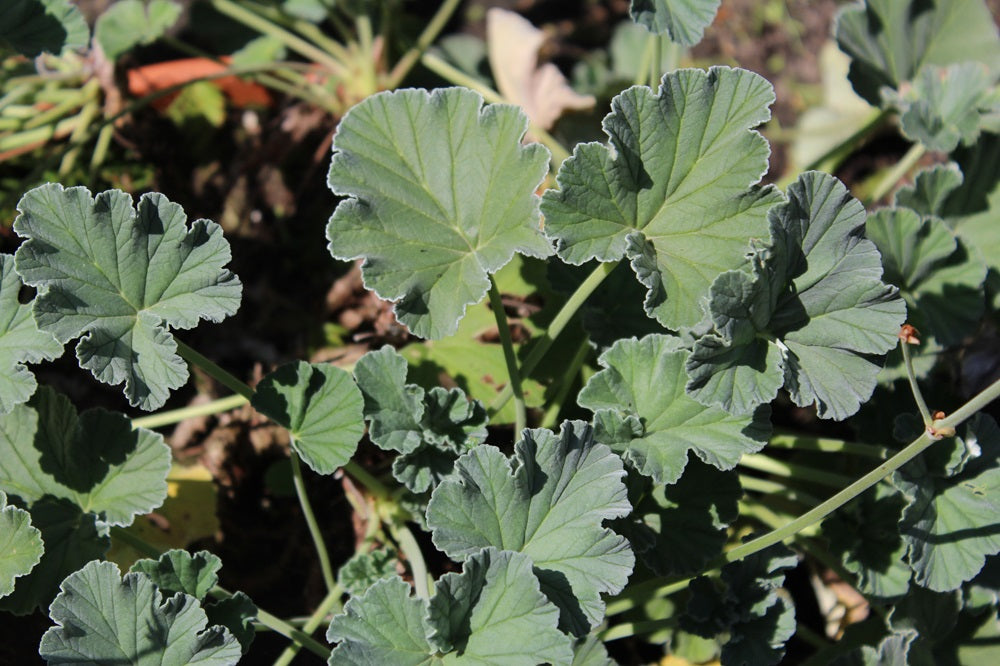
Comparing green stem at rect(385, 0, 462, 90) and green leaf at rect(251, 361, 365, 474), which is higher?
green stem at rect(385, 0, 462, 90)

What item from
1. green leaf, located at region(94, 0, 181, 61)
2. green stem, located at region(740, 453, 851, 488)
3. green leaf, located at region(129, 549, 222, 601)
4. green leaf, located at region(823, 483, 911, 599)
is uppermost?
green leaf, located at region(94, 0, 181, 61)

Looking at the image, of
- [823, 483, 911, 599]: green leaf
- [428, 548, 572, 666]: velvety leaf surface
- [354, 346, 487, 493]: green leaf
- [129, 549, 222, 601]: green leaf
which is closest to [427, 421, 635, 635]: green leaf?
[428, 548, 572, 666]: velvety leaf surface

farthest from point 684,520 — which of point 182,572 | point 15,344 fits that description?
point 15,344

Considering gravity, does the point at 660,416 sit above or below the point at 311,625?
above

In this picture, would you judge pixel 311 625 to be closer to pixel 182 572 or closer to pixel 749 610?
pixel 182 572

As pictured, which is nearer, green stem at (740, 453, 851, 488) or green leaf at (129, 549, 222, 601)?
green leaf at (129, 549, 222, 601)

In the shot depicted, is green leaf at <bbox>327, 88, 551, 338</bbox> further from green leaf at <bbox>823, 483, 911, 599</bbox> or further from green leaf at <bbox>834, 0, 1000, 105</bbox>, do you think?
green leaf at <bbox>834, 0, 1000, 105</bbox>

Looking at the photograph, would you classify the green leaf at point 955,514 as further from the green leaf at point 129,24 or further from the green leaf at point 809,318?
the green leaf at point 129,24

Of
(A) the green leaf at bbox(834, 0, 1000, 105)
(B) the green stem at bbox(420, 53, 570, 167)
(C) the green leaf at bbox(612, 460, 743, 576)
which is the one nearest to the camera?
(C) the green leaf at bbox(612, 460, 743, 576)
